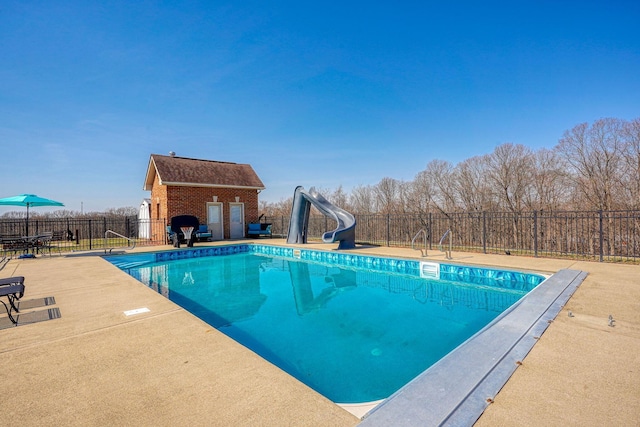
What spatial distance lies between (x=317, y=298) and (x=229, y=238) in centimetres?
1192

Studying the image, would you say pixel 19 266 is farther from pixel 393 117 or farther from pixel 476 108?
pixel 476 108

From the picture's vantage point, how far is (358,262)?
1052 centimetres

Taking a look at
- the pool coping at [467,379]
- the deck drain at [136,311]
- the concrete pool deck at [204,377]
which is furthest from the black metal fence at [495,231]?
the deck drain at [136,311]

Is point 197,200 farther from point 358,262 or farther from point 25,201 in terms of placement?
point 358,262

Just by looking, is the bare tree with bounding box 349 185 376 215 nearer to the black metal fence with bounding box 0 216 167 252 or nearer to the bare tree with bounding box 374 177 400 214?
the bare tree with bounding box 374 177 400 214

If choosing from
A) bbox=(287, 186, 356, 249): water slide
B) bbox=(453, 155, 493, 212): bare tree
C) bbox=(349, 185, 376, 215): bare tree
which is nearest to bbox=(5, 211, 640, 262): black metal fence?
bbox=(287, 186, 356, 249): water slide

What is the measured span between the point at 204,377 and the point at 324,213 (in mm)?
10860

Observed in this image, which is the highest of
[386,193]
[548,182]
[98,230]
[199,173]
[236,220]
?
[199,173]

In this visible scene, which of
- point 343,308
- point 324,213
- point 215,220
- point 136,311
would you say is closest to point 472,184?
point 324,213

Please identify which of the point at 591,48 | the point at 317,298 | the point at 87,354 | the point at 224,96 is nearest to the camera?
the point at 87,354

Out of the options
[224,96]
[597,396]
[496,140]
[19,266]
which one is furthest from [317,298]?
[496,140]

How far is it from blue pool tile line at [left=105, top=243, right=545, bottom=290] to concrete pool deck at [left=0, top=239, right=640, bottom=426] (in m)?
3.35

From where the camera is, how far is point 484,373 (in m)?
2.38

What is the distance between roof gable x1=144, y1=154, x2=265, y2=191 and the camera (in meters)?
15.9
